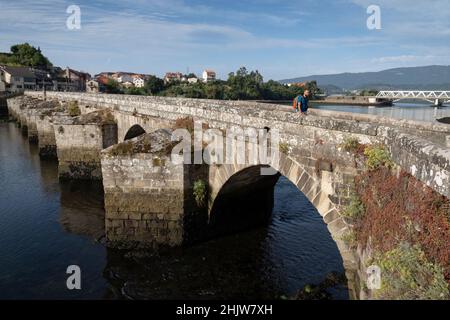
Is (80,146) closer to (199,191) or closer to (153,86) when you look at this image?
(199,191)

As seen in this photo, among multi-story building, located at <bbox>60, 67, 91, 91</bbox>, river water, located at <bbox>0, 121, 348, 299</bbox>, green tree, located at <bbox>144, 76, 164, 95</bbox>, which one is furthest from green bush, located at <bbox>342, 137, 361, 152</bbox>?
multi-story building, located at <bbox>60, 67, 91, 91</bbox>

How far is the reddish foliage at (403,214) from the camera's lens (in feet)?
14.9

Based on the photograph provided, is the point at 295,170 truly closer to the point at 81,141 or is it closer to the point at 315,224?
the point at 315,224

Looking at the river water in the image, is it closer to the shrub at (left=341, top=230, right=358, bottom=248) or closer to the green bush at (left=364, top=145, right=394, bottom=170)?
the shrub at (left=341, top=230, right=358, bottom=248)

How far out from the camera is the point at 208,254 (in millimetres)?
12641

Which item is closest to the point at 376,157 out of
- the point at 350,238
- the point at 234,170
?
the point at 350,238

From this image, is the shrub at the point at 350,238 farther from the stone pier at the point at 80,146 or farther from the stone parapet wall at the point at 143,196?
the stone pier at the point at 80,146

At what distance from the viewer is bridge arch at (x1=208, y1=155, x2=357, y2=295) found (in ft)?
25.0

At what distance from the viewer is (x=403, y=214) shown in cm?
536

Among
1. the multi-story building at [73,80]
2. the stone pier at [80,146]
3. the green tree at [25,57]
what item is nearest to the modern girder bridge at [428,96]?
the stone pier at [80,146]

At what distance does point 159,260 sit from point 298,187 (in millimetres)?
5853

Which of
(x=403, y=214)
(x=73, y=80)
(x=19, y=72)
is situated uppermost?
(x=73, y=80)

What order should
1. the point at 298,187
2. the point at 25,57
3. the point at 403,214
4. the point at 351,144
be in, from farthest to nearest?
1. the point at 25,57
2. the point at 298,187
3. the point at 351,144
4. the point at 403,214
